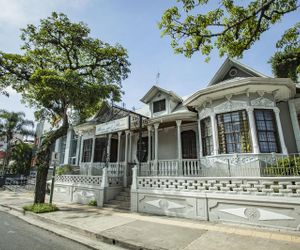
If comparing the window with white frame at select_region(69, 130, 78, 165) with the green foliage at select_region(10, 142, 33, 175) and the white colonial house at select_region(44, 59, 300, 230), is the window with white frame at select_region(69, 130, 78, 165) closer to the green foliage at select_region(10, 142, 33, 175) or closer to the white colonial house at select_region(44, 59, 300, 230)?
the white colonial house at select_region(44, 59, 300, 230)

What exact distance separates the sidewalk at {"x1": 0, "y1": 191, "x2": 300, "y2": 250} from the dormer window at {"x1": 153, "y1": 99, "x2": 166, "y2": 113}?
716 centimetres

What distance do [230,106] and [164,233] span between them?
621 centimetres

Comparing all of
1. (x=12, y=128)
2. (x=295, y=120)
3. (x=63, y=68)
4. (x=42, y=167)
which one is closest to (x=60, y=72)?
(x=63, y=68)

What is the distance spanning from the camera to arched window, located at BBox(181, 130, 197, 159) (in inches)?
462

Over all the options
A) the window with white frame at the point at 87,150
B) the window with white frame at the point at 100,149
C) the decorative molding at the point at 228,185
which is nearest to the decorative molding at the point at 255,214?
the decorative molding at the point at 228,185

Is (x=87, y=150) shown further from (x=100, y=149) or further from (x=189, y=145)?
(x=189, y=145)

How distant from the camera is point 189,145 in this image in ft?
39.3

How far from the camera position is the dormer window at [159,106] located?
12886 millimetres

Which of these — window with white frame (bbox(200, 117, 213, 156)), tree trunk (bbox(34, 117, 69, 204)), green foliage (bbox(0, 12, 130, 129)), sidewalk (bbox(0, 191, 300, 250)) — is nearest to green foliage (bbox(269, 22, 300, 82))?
window with white frame (bbox(200, 117, 213, 156))

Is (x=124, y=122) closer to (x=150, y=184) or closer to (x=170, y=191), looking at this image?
(x=150, y=184)

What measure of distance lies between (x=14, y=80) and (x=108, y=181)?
8.49 metres

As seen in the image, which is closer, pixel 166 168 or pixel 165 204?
pixel 165 204

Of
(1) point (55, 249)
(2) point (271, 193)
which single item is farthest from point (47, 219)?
(2) point (271, 193)

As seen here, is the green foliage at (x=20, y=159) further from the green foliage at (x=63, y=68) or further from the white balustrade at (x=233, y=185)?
the white balustrade at (x=233, y=185)
